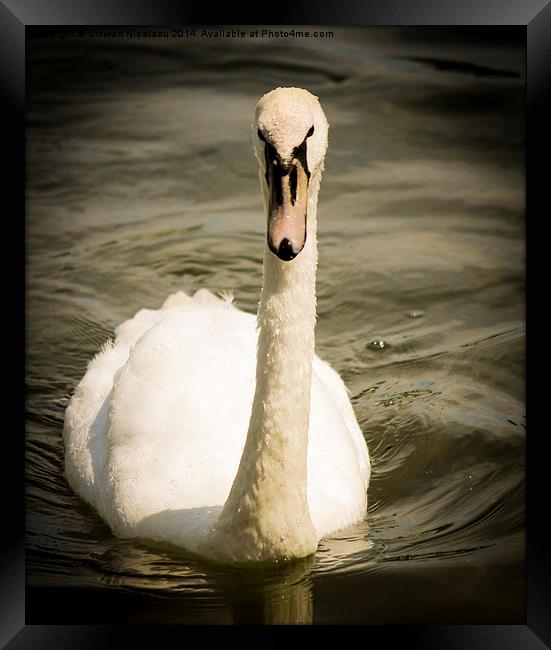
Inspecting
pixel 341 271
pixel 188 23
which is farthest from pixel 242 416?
pixel 341 271

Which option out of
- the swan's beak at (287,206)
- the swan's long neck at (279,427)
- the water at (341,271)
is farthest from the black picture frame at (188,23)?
the swan's beak at (287,206)

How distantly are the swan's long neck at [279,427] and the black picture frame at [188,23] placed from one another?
15.6 inches

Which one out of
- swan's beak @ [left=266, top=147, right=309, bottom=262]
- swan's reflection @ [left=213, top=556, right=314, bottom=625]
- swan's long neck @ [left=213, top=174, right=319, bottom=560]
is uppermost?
swan's beak @ [left=266, top=147, right=309, bottom=262]

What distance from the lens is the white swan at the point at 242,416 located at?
4.55 metres

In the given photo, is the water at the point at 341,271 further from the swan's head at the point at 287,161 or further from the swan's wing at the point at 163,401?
the swan's head at the point at 287,161

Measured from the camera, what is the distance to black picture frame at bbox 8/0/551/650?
186 inches

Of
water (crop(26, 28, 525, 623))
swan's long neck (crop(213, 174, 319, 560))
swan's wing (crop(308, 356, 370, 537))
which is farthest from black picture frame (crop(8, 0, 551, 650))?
swan's wing (crop(308, 356, 370, 537))

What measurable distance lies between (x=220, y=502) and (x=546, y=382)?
1.29 metres

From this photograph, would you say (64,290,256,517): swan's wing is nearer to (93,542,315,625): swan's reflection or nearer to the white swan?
the white swan

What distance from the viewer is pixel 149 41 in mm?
5645

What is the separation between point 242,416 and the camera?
18.6 feet

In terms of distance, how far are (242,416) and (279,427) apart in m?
0.75

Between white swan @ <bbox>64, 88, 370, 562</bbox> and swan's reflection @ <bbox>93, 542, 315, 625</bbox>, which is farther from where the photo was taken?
swan's reflection @ <bbox>93, 542, 315, 625</bbox>

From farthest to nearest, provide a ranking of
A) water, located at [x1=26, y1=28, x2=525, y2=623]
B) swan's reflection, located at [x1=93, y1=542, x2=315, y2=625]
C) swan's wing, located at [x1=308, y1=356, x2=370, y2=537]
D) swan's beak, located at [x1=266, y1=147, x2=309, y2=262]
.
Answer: swan's wing, located at [x1=308, y1=356, x2=370, y2=537] < water, located at [x1=26, y1=28, x2=525, y2=623] < swan's reflection, located at [x1=93, y1=542, x2=315, y2=625] < swan's beak, located at [x1=266, y1=147, x2=309, y2=262]
